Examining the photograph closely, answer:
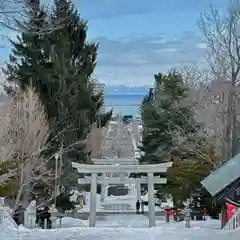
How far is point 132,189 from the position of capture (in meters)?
53.3

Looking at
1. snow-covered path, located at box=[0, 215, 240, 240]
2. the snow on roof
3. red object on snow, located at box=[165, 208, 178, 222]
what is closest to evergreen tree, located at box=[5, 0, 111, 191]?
red object on snow, located at box=[165, 208, 178, 222]

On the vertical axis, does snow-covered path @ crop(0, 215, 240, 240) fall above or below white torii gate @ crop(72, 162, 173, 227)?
below

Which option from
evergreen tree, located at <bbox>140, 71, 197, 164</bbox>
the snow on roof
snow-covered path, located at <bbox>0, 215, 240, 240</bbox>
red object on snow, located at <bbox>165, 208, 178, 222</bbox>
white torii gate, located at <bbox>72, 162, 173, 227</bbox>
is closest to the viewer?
snow-covered path, located at <bbox>0, 215, 240, 240</bbox>

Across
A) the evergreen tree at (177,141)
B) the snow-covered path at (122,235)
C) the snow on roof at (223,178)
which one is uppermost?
the evergreen tree at (177,141)

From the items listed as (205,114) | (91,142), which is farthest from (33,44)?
(205,114)

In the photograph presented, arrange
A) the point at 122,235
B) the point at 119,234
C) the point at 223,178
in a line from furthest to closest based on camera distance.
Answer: the point at 223,178 → the point at 119,234 → the point at 122,235

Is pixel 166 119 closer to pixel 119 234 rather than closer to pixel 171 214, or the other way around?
pixel 171 214

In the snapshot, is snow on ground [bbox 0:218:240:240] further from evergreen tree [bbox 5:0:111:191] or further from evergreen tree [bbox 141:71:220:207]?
evergreen tree [bbox 5:0:111:191]

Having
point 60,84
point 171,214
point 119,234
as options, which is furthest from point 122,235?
point 60,84

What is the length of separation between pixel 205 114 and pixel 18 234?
2159 cm

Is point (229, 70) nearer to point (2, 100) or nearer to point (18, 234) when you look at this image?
point (2, 100)

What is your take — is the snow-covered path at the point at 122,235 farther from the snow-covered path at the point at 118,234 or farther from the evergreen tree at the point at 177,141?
the evergreen tree at the point at 177,141

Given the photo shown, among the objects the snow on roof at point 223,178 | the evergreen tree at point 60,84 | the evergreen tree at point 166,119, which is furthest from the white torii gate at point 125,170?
the evergreen tree at point 166,119

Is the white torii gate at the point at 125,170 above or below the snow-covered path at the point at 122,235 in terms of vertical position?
above
